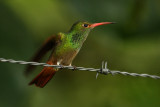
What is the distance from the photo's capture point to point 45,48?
581 centimetres

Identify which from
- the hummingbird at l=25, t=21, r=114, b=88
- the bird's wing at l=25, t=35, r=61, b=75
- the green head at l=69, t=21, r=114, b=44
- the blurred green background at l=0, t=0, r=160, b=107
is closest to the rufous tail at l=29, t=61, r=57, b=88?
the hummingbird at l=25, t=21, r=114, b=88

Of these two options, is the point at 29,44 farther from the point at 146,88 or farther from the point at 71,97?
the point at 146,88

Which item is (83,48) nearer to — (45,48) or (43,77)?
(45,48)

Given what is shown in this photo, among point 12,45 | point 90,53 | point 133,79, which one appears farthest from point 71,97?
point 133,79

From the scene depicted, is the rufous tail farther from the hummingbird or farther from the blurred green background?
the blurred green background

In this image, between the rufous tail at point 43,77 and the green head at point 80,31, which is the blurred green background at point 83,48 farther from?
the rufous tail at point 43,77

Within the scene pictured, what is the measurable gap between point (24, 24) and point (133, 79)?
137 inches

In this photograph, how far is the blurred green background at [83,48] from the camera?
30.2 feet

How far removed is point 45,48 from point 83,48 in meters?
4.25

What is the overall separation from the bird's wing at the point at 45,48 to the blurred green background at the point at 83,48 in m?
2.68

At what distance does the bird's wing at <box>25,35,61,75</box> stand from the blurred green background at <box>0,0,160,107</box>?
268 centimetres

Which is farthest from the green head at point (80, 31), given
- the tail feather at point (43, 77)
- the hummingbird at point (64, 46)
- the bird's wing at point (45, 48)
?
the tail feather at point (43, 77)

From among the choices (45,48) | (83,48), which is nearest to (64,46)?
(45,48)

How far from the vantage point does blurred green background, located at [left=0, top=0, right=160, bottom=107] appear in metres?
9.21
